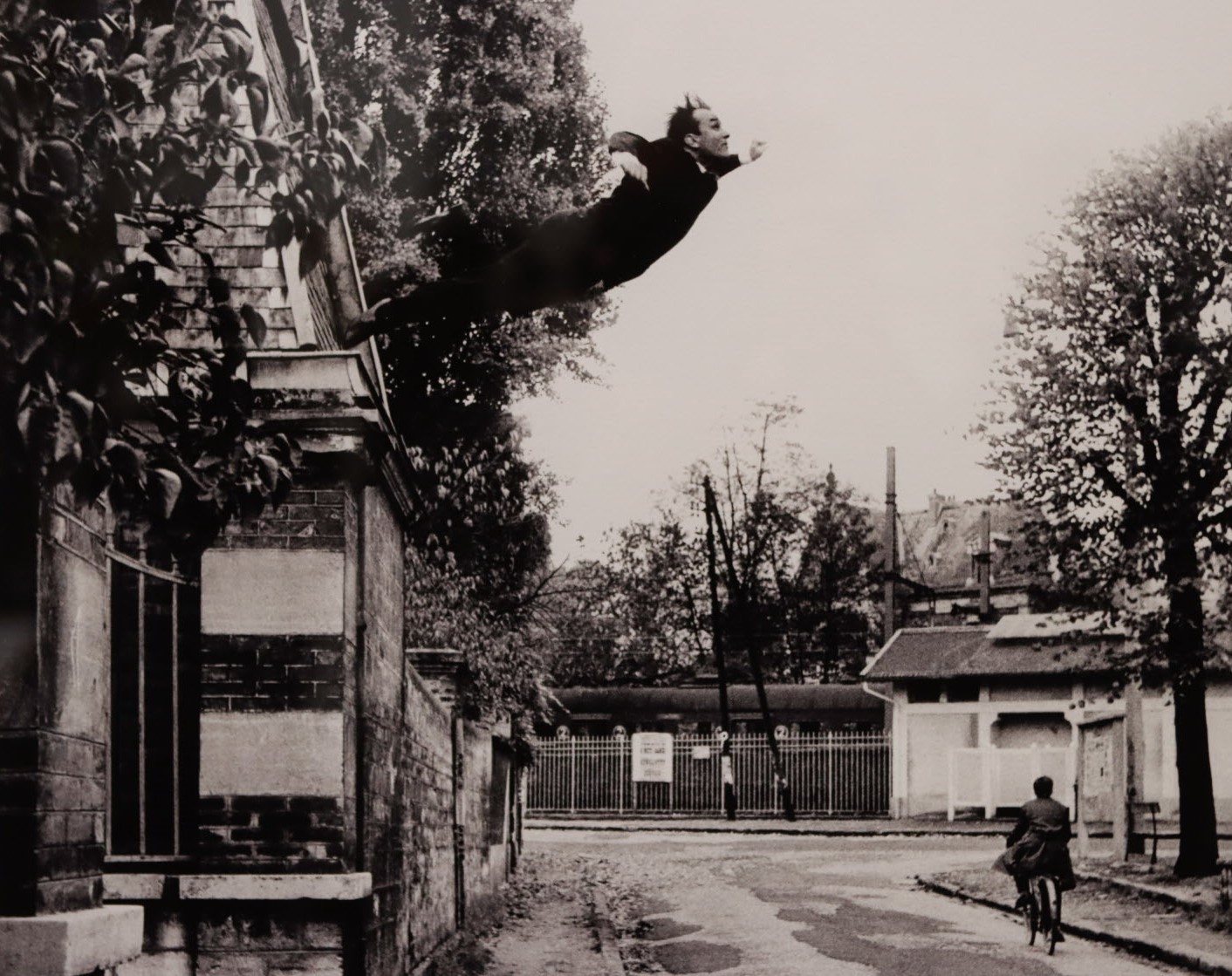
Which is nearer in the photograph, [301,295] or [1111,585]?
[301,295]

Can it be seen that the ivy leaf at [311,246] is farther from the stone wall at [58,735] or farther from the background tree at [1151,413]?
the background tree at [1151,413]

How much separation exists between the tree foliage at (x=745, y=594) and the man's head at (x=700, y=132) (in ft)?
177

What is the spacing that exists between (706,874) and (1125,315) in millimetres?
9740

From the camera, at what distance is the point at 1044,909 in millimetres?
14789

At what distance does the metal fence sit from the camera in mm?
42312

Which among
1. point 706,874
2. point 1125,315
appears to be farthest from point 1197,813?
point 706,874

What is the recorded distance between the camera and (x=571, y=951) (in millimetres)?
14594

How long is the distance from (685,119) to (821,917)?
11.8 m

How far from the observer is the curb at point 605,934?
44.6ft

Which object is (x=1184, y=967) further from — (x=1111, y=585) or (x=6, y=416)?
(x=6, y=416)

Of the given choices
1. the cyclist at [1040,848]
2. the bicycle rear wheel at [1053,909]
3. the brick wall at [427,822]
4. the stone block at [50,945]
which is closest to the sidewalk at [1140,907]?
the bicycle rear wheel at [1053,909]

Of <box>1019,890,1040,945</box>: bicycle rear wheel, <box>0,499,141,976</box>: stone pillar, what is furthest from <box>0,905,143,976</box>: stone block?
<box>1019,890,1040,945</box>: bicycle rear wheel

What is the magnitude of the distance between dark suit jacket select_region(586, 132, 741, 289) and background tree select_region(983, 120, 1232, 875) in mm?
12511

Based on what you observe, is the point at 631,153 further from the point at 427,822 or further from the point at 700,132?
the point at 427,822
